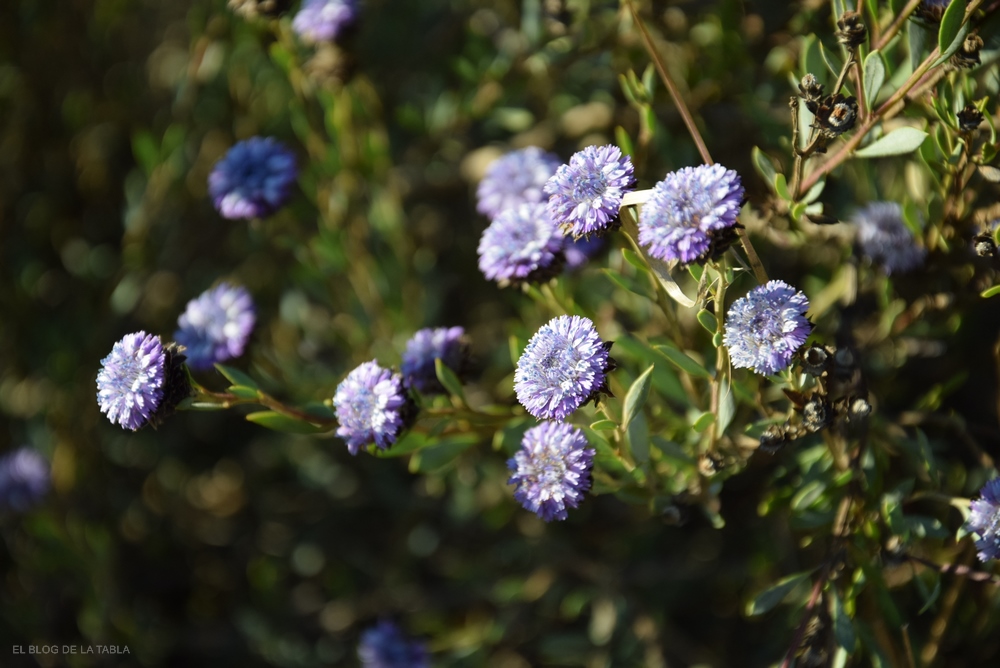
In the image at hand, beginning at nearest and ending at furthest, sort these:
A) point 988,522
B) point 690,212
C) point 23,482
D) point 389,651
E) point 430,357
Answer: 1. point 690,212
2. point 988,522
3. point 430,357
4. point 389,651
5. point 23,482

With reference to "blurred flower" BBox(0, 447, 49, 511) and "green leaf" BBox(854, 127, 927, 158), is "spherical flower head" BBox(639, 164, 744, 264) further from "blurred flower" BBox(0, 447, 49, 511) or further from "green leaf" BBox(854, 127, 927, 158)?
"blurred flower" BBox(0, 447, 49, 511)

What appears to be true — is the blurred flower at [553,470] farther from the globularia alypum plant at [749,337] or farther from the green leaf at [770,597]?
the green leaf at [770,597]

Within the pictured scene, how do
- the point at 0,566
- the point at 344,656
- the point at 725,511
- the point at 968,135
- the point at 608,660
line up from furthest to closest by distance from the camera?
the point at 0,566 → the point at 344,656 → the point at 725,511 → the point at 608,660 → the point at 968,135

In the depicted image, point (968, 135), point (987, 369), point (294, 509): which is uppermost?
point (968, 135)

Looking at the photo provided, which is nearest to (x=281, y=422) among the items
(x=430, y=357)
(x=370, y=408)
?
(x=370, y=408)

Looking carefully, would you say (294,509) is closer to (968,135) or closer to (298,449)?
(298,449)

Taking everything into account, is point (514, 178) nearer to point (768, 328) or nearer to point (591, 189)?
point (591, 189)

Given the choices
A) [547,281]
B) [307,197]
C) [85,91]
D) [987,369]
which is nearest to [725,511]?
[987,369]

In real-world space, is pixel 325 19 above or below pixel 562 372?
above
